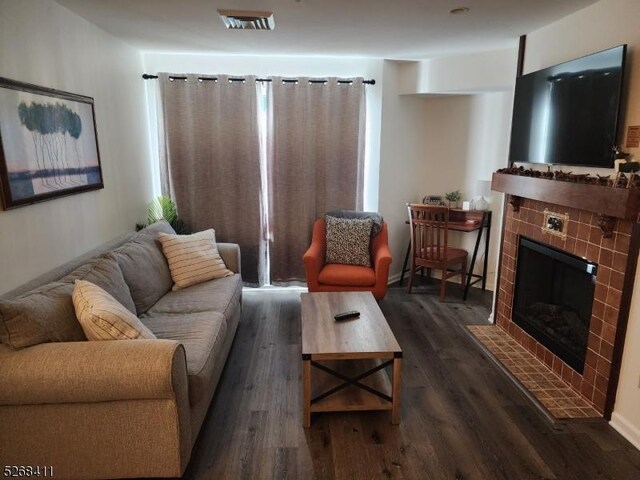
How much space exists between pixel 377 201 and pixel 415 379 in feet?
7.10

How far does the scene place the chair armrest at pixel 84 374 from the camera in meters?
1.66

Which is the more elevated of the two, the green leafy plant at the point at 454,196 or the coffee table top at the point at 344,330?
the green leafy plant at the point at 454,196

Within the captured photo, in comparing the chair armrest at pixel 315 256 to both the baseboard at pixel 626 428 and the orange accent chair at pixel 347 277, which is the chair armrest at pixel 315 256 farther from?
the baseboard at pixel 626 428

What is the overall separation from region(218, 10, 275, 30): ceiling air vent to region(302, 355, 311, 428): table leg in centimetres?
215

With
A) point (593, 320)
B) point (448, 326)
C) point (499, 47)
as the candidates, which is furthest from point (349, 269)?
point (499, 47)

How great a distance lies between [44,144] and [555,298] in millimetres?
3487

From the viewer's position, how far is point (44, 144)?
2.38 m

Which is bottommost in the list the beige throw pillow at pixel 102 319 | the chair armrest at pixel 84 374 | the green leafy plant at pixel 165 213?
the chair armrest at pixel 84 374

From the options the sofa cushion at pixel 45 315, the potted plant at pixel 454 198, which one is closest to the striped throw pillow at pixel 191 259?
the sofa cushion at pixel 45 315

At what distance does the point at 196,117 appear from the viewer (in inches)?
159

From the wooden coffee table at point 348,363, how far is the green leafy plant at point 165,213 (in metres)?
1.98

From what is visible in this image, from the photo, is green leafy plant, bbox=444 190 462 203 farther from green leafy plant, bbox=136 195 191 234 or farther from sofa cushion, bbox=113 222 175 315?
sofa cushion, bbox=113 222 175 315

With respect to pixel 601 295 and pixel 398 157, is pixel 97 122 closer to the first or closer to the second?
pixel 398 157

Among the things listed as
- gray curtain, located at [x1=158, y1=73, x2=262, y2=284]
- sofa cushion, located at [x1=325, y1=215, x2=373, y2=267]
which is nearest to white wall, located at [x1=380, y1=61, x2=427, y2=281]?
sofa cushion, located at [x1=325, y1=215, x2=373, y2=267]
